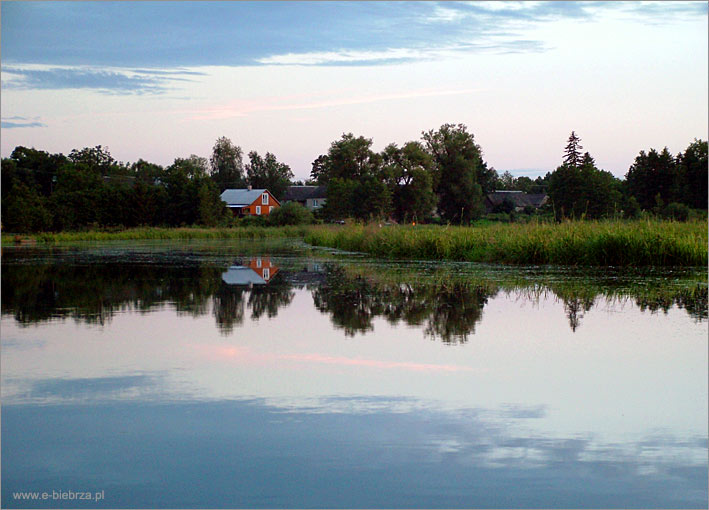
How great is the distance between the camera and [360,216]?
6769 centimetres

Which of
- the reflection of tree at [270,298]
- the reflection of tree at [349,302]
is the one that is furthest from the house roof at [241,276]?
the reflection of tree at [349,302]

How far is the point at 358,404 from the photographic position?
5.70m

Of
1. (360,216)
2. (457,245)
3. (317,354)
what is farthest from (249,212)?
(317,354)

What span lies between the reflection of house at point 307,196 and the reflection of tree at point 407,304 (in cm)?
9254

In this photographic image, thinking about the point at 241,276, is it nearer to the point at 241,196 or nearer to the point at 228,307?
the point at 228,307

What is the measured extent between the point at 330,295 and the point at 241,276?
505 centimetres

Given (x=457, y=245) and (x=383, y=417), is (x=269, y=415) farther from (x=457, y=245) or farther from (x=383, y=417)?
(x=457, y=245)

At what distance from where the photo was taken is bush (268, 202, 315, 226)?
60.9 m

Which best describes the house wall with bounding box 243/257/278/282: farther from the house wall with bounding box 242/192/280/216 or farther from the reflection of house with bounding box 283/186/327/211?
the reflection of house with bounding box 283/186/327/211

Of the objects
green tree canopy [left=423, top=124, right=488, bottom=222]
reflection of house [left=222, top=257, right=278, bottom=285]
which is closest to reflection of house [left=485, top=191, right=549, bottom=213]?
green tree canopy [left=423, top=124, right=488, bottom=222]

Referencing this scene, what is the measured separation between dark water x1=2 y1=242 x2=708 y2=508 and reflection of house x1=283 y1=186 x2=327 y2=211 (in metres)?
96.5

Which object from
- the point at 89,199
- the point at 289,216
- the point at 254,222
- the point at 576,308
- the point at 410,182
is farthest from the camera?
the point at 410,182

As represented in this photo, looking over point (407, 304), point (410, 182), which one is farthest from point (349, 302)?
point (410, 182)

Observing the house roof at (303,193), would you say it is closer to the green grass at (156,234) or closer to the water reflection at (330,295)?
the green grass at (156,234)
